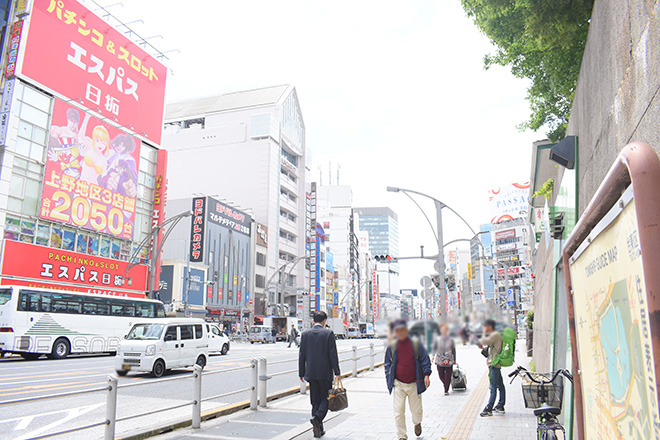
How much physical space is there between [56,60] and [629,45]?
1512 inches

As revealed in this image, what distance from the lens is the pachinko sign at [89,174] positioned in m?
33.3

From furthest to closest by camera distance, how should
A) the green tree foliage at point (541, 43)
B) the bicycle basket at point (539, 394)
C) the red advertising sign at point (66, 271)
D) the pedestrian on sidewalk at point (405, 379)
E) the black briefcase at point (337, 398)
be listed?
1. the red advertising sign at point (66, 271)
2. the green tree foliage at point (541, 43)
3. the black briefcase at point (337, 398)
4. the pedestrian on sidewalk at point (405, 379)
5. the bicycle basket at point (539, 394)

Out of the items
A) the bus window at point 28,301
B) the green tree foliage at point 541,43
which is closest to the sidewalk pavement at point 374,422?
the green tree foliage at point 541,43

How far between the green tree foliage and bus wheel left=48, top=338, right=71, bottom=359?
22.0 meters

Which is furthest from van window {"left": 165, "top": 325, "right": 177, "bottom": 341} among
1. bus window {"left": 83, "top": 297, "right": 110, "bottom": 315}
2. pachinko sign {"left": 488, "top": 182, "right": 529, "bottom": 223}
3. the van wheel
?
pachinko sign {"left": 488, "top": 182, "right": 529, "bottom": 223}

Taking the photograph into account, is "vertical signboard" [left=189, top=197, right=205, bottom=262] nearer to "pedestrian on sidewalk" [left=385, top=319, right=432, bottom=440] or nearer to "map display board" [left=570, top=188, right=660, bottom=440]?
"pedestrian on sidewalk" [left=385, top=319, right=432, bottom=440]

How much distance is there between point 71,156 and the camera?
1364 inches

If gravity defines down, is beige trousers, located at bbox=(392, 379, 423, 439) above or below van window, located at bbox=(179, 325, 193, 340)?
below

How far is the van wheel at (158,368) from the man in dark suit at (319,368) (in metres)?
10.2

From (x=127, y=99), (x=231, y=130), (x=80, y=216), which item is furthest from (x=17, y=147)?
(x=231, y=130)

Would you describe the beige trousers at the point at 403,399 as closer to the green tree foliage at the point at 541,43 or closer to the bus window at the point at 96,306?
the green tree foliage at the point at 541,43

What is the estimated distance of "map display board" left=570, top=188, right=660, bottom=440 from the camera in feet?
6.60

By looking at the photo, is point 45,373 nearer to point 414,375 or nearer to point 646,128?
point 414,375

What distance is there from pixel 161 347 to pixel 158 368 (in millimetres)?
670
